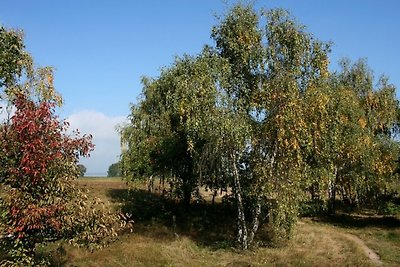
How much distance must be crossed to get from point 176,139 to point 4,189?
28.1 m

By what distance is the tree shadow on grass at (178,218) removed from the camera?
3572 cm

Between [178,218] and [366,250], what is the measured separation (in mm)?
18716

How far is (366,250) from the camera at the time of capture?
3073cm

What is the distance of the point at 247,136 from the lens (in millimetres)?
30188

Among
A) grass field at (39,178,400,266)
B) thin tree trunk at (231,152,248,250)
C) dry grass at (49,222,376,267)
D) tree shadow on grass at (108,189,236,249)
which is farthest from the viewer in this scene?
tree shadow on grass at (108,189,236,249)

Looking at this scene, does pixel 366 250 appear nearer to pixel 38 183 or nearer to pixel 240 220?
pixel 240 220

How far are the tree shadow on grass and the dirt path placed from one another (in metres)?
9.16

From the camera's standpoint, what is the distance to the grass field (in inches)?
1024

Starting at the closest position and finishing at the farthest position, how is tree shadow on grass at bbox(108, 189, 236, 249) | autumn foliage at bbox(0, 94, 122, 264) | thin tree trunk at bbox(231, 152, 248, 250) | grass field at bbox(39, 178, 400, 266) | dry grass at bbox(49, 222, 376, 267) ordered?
autumn foliage at bbox(0, 94, 122, 264)
dry grass at bbox(49, 222, 376, 267)
grass field at bbox(39, 178, 400, 266)
thin tree trunk at bbox(231, 152, 248, 250)
tree shadow on grass at bbox(108, 189, 236, 249)

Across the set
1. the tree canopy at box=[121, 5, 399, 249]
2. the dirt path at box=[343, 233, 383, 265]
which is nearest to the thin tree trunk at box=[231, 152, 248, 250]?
the tree canopy at box=[121, 5, 399, 249]

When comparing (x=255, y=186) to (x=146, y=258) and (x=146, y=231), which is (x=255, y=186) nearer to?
(x=146, y=258)

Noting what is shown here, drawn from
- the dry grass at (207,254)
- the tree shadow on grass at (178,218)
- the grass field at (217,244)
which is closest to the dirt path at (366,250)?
the grass field at (217,244)

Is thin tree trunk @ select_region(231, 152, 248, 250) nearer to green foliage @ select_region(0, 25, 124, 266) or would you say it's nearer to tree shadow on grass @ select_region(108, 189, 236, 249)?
tree shadow on grass @ select_region(108, 189, 236, 249)

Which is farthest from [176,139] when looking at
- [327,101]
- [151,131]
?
→ [327,101]
